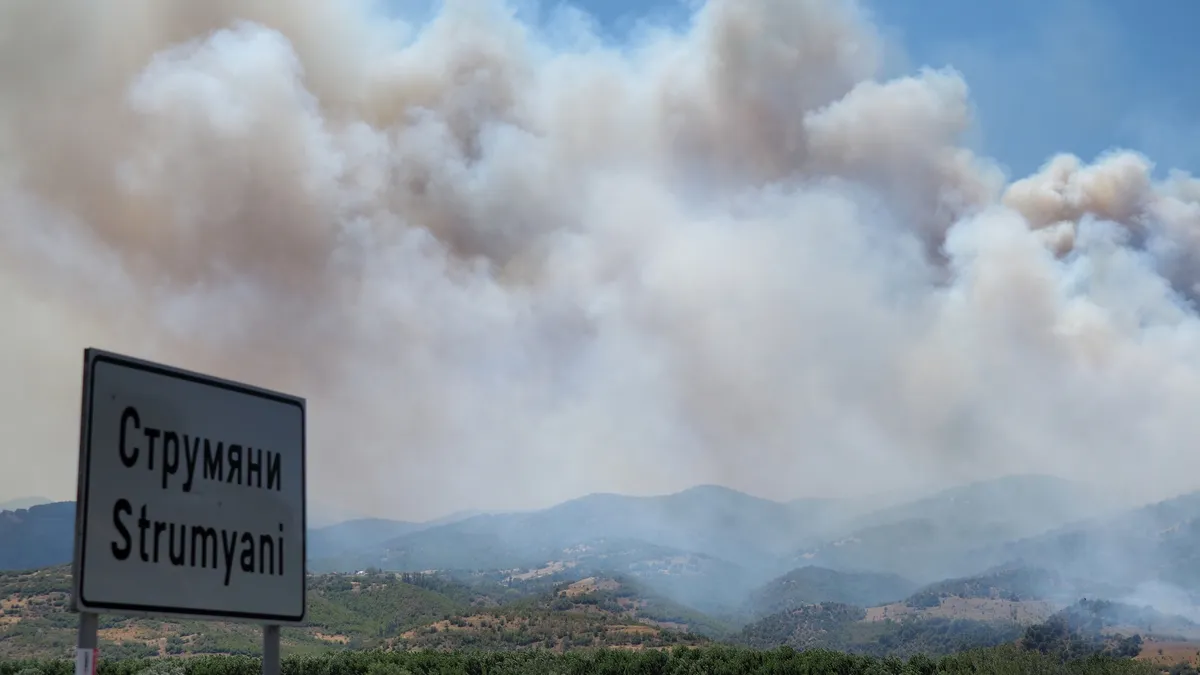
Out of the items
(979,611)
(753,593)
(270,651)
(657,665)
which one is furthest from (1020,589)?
(270,651)

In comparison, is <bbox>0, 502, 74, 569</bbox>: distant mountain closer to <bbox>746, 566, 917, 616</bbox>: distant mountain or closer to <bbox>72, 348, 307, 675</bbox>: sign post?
<bbox>746, 566, 917, 616</bbox>: distant mountain

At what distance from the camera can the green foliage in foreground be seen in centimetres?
3666

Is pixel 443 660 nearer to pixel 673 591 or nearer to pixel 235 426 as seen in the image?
pixel 235 426

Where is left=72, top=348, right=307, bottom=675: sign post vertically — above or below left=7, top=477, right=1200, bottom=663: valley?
below

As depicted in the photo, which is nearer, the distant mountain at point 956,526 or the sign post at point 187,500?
the sign post at point 187,500

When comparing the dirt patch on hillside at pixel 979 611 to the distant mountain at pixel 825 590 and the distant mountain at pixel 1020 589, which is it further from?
the distant mountain at pixel 825 590

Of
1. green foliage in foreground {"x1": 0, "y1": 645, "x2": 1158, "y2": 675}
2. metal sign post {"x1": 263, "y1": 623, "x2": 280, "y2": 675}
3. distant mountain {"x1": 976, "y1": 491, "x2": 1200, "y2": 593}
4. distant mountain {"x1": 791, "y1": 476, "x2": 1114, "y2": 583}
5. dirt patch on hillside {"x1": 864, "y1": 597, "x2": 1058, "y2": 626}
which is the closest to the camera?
metal sign post {"x1": 263, "y1": 623, "x2": 280, "y2": 675}

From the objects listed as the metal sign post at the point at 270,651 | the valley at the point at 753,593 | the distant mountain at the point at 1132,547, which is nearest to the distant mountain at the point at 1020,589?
the valley at the point at 753,593

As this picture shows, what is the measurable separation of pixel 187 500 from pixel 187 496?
16 millimetres

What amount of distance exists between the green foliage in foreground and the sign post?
3476cm

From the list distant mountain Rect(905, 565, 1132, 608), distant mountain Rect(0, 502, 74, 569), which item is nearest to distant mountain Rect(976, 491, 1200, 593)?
distant mountain Rect(905, 565, 1132, 608)

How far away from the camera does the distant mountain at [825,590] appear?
146 m

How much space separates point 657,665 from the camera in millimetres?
46656

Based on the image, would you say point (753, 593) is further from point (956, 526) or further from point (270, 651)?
point (270, 651)
